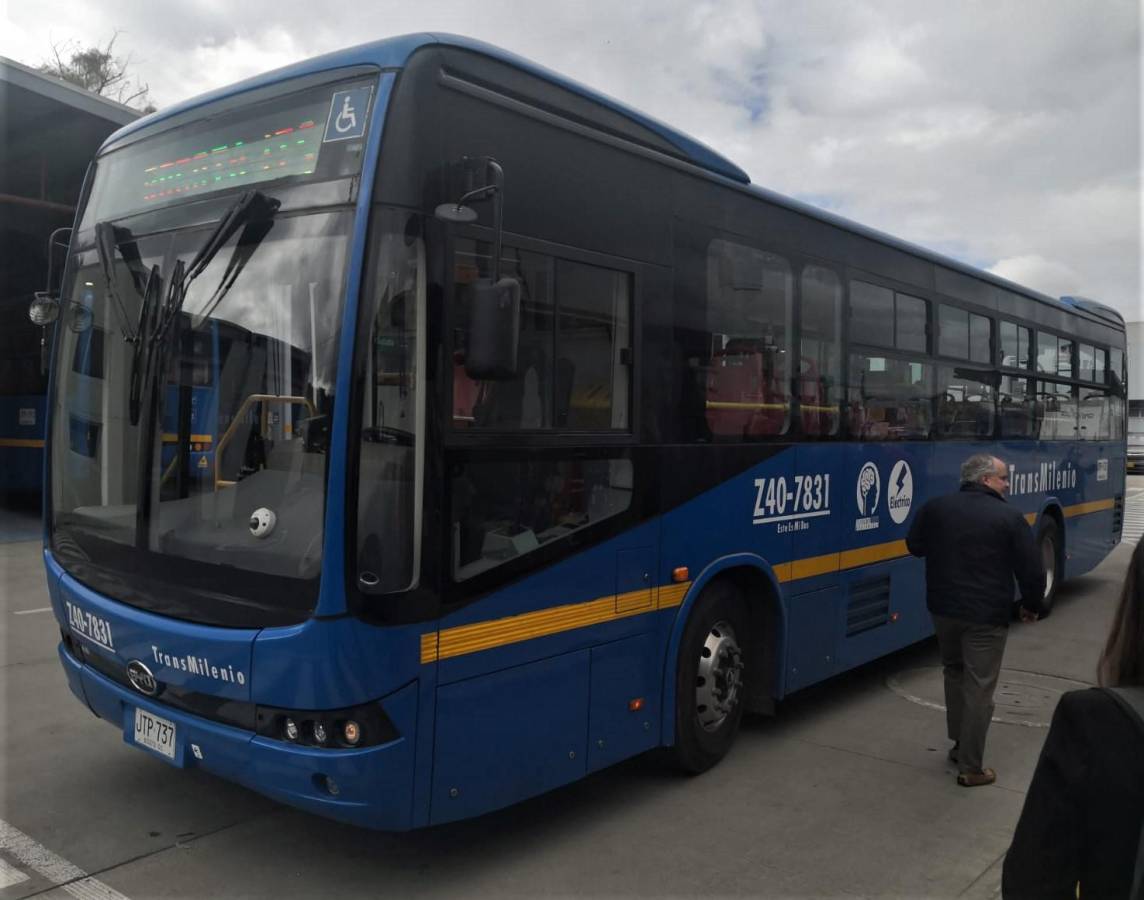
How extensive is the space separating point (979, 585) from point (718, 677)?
1.49 meters

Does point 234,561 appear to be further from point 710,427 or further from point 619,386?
point 710,427

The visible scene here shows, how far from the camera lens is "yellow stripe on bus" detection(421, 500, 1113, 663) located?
3.66 meters

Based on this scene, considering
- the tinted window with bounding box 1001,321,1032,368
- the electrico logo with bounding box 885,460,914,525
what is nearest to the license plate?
the electrico logo with bounding box 885,460,914,525

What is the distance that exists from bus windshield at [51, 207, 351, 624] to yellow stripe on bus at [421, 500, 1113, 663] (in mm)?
552

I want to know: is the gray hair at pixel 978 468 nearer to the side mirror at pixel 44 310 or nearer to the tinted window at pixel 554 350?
the tinted window at pixel 554 350

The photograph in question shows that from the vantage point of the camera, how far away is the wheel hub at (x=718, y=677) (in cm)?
520

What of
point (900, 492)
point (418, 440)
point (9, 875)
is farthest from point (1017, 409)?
point (9, 875)

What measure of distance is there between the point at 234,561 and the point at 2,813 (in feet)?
6.79

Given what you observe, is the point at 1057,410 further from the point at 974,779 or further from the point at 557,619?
the point at 557,619

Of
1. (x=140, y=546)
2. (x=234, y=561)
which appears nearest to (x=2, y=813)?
(x=140, y=546)

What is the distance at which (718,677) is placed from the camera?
5270 millimetres

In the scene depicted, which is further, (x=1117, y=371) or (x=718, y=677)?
(x=1117, y=371)

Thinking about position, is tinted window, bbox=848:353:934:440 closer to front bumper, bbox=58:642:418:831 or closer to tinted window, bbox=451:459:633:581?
tinted window, bbox=451:459:633:581

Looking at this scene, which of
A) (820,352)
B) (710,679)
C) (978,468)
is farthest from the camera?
(820,352)
